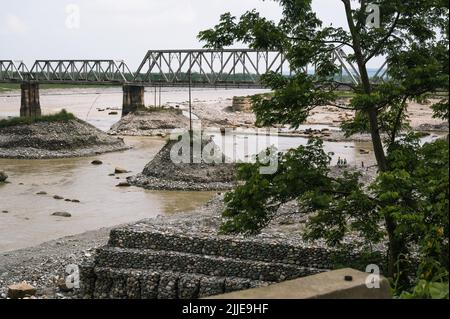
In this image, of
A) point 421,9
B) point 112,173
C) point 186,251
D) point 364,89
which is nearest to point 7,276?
point 186,251

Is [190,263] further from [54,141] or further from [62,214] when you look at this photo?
[54,141]

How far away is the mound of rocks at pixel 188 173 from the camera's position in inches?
1508

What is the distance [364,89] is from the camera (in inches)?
512

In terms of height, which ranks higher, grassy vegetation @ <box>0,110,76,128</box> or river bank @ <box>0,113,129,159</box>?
grassy vegetation @ <box>0,110,76,128</box>

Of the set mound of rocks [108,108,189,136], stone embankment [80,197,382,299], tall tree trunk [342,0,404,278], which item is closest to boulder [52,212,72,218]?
stone embankment [80,197,382,299]

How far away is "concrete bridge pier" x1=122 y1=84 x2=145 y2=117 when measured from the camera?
8350cm

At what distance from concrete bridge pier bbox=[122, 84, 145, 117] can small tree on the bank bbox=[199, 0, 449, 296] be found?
71.2 m

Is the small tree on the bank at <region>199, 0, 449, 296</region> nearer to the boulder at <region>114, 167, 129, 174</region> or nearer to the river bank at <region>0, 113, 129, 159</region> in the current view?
the boulder at <region>114, 167, 129, 174</region>

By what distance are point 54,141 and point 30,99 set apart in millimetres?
31202

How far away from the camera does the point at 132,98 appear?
275 feet

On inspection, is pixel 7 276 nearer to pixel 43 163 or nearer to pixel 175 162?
pixel 175 162

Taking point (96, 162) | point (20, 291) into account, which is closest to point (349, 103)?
point (20, 291)

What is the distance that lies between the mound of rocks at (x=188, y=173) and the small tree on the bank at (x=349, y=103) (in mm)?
24532

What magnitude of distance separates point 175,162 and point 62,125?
23081 millimetres
